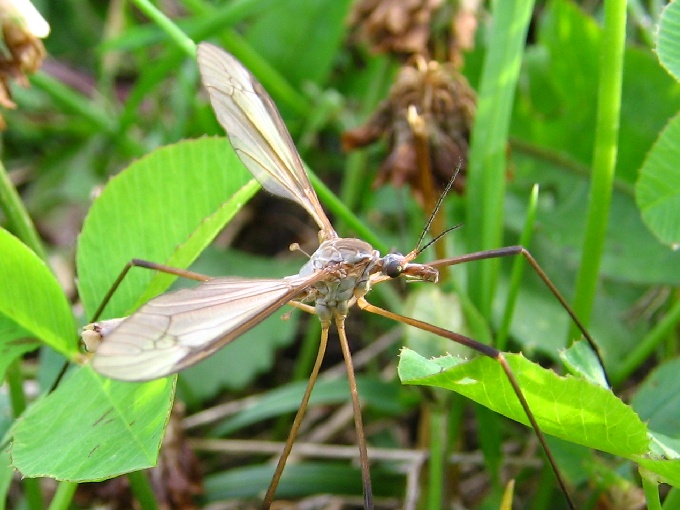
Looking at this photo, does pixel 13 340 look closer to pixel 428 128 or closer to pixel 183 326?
pixel 183 326

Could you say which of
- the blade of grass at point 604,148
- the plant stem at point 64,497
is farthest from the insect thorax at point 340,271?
the plant stem at point 64,497

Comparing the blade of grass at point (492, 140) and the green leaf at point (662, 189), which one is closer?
the green leaf at point (662, 189)

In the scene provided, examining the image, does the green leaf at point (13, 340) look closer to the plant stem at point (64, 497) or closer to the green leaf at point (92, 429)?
the green leaf at point (92, 429)

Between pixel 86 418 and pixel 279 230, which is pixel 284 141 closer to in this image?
pixel 86 418

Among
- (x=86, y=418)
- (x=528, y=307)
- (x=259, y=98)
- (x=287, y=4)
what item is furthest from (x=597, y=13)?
(x=86, y=418)

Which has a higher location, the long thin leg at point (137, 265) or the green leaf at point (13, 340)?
the long thin leg at point (137, 265)

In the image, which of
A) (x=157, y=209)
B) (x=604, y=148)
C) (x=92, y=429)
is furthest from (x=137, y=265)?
(x=604, y=148)
